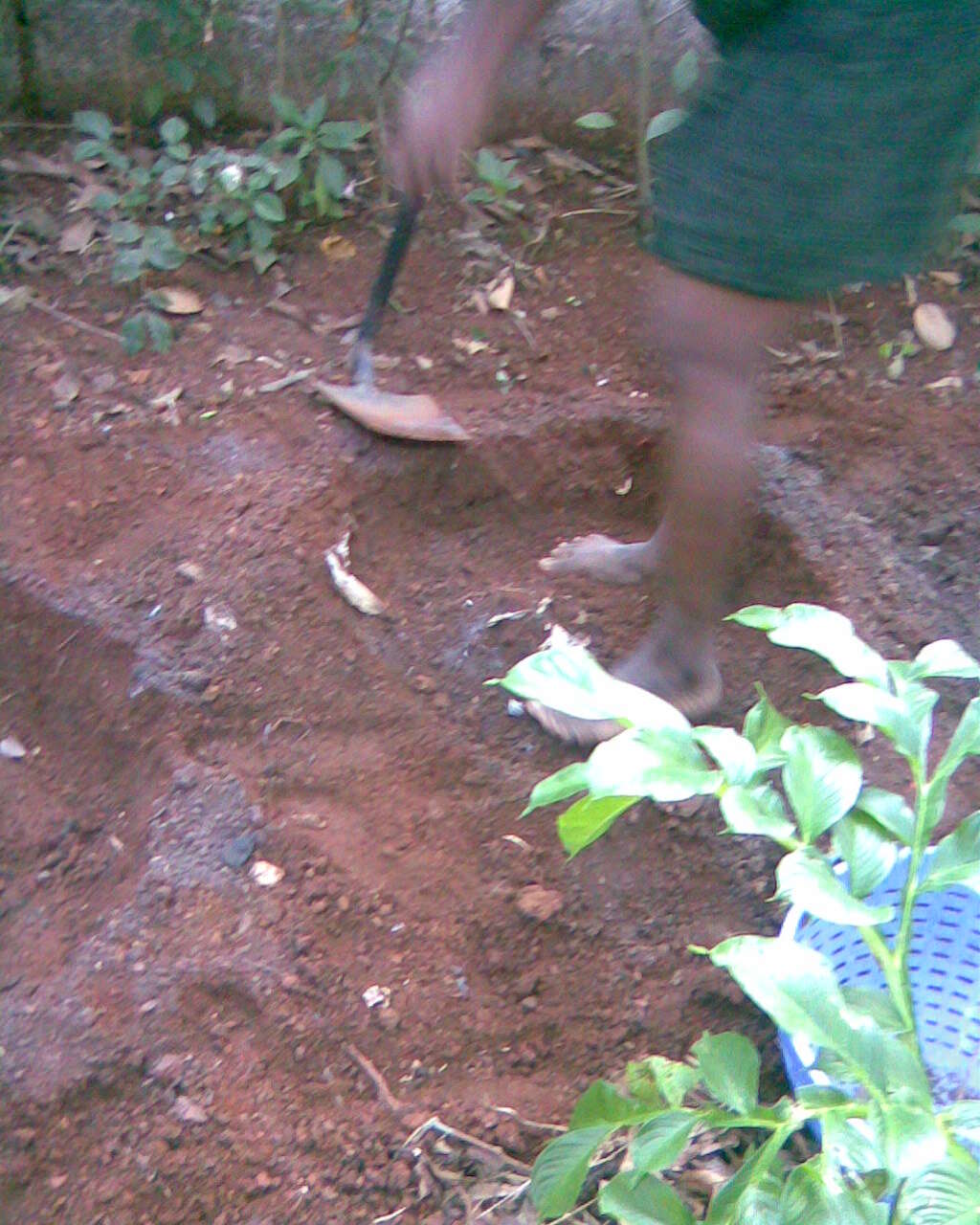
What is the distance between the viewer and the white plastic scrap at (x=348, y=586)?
2080 mm

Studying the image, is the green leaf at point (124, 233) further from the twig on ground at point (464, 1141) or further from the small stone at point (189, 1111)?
the twig on ground at point (464, 1141)

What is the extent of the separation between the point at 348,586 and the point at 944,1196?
135 centimetres

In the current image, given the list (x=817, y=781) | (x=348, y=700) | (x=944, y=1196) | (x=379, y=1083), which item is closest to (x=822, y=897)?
(x=817, y=781)

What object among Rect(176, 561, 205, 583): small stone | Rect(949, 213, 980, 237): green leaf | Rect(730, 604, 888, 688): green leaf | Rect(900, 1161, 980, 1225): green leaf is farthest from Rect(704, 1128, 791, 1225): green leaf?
Rect(949, 213, 980, 237): green leaf

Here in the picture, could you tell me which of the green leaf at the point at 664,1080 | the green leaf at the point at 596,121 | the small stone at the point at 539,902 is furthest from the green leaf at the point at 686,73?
the green leaf at the point at 664,1080

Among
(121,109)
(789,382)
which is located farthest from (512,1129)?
(121,109)

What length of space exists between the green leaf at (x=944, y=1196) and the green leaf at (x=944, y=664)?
0.50m

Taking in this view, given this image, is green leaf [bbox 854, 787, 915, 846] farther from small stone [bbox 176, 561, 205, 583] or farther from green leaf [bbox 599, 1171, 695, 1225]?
small stone [bbox 176, 561, 205, 583]

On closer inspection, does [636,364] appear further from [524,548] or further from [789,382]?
[524,548]

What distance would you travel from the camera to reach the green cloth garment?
1.39m

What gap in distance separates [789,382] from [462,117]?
39.1 inches

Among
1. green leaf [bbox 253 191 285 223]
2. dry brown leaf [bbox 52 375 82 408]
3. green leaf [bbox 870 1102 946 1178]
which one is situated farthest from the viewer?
green leaf [bbox 253 191 285 223]

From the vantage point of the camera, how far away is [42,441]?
227 centimetres

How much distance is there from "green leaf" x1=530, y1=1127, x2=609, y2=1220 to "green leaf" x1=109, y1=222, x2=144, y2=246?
1969 mm
